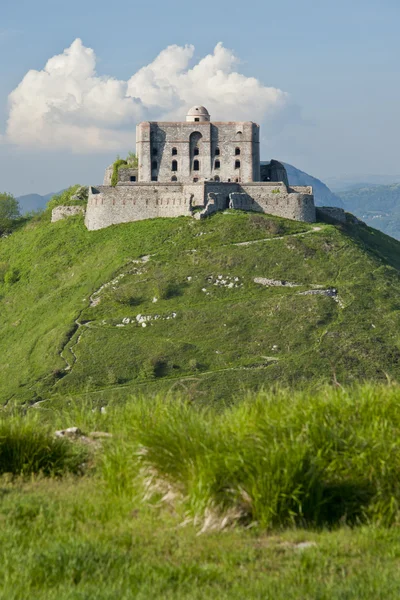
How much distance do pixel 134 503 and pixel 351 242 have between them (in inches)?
2717

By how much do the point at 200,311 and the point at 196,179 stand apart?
22312mm

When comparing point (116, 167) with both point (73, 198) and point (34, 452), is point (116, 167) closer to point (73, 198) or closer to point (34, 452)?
point (73, 198)

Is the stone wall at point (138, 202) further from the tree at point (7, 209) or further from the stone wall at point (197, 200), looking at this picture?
the tree at point (7, 209)

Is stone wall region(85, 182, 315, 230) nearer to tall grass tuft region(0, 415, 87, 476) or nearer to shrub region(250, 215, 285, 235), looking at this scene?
shrub region(250, 215, 285, 235)

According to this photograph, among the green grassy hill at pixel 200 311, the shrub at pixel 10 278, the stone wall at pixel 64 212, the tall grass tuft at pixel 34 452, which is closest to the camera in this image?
the tall grass tuft at pixel 34 452

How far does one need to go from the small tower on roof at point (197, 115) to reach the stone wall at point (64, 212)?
14928 millimetres

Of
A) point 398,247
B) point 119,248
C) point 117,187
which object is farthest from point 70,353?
point 398,247

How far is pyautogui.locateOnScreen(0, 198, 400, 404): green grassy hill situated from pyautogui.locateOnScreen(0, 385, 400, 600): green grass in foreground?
43.7 m

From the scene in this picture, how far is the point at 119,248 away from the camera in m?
83.6

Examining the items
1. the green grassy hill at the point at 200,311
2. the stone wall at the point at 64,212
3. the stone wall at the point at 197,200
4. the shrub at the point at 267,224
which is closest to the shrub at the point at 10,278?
the green grassy hill at the point at 200,311

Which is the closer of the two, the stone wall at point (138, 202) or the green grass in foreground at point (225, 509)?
the green grass in foreground at point (225, 509)

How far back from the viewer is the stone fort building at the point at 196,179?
85250mm

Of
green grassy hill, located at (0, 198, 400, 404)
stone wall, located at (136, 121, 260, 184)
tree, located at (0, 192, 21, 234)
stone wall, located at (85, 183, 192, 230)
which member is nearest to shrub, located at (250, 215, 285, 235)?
green grassy hill, located at (0, 198, 400, 404)

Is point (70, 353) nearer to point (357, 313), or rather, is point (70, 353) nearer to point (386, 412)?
point (357, 313)
